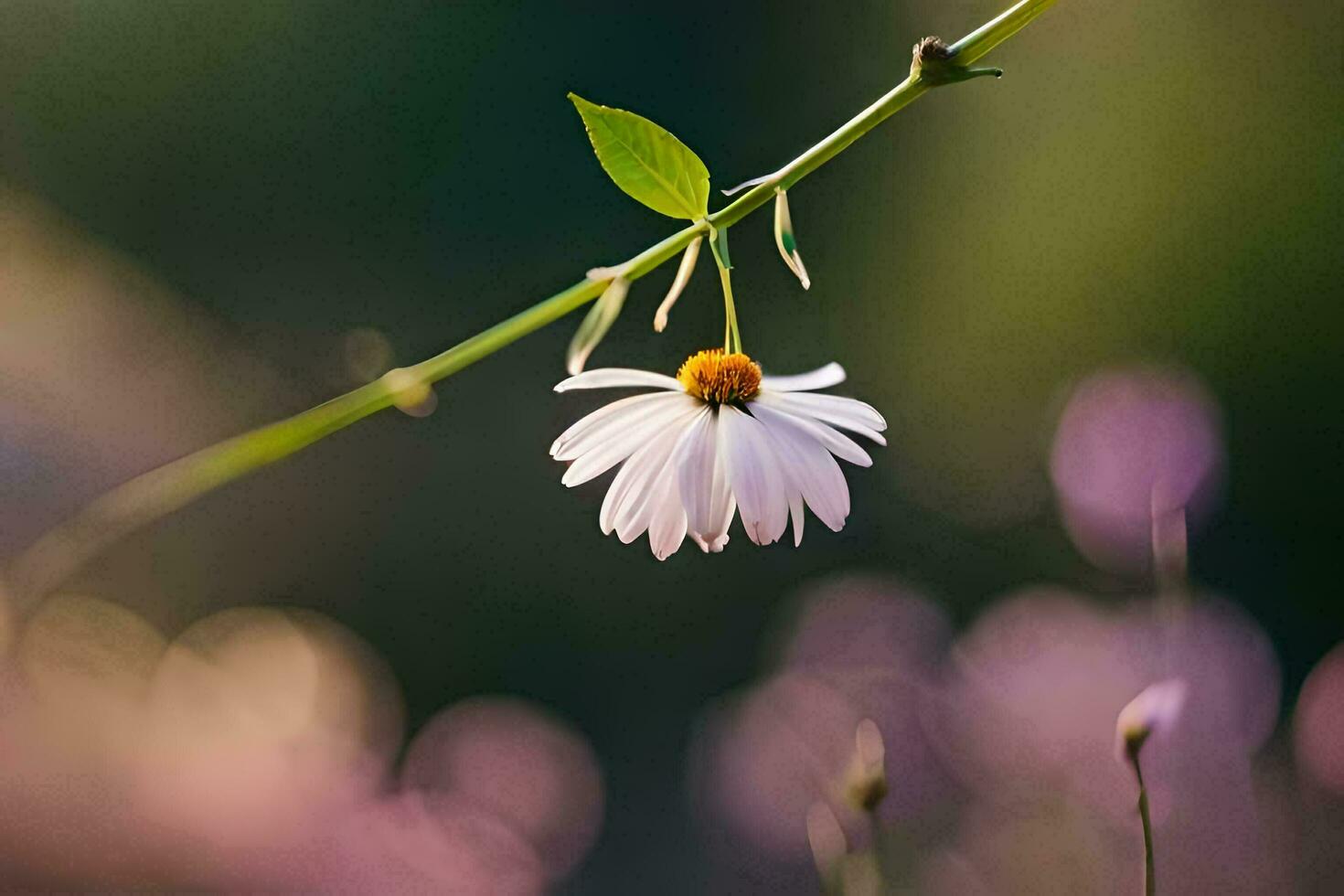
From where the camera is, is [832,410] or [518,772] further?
[518,772]

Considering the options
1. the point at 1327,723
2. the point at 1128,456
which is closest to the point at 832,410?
the point at 1327,723

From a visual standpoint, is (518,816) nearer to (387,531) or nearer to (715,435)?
(387,531)

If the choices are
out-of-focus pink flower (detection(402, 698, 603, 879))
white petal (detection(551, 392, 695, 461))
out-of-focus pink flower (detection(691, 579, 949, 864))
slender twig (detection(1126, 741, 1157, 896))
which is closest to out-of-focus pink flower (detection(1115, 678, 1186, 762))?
slender twig (detection(1126, 741, 1157, 896))

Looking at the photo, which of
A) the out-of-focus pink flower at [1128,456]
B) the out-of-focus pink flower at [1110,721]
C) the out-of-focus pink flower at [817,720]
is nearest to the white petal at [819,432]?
the out-of-focus pink flower at [1110,721]

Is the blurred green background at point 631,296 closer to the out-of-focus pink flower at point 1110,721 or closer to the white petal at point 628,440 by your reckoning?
the out-of-focus pink flower at point 1110,721

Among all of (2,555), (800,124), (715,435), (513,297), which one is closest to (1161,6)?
(800,124)

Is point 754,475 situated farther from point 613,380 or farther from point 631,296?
point 631,296
